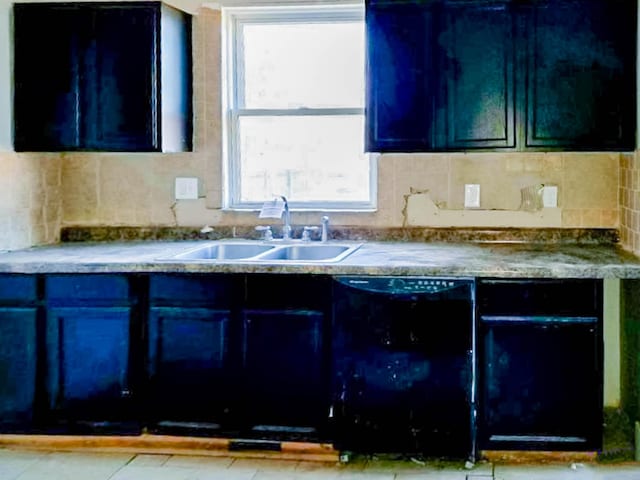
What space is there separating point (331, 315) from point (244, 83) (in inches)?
58.2

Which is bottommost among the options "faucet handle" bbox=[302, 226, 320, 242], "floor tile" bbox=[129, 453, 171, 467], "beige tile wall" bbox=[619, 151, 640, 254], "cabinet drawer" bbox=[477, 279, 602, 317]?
"floor tile" bbox=[129, 453, 171, 467]

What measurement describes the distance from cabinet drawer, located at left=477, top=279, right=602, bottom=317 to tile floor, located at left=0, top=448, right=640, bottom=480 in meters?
0.64

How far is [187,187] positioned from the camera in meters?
4.75

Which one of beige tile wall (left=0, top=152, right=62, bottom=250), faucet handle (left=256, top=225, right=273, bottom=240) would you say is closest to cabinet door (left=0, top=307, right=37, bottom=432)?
beige tile wall (left=0, top=152, right=62, bottom=250)

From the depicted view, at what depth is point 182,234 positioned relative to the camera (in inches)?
186

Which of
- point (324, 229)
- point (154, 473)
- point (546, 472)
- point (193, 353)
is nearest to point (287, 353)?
point (193, 353)

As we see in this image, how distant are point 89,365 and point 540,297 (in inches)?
75.8

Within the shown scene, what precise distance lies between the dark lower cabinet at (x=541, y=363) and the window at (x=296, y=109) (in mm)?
1143

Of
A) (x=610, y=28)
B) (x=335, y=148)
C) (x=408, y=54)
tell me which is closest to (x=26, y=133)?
(x=335, y=148)

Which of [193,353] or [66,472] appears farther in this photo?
[193,353]

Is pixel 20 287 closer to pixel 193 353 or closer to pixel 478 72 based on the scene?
pixel 193 353

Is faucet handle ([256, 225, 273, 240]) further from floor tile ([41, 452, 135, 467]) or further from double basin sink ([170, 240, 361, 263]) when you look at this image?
floor tile ([41, 452, 135, 467])

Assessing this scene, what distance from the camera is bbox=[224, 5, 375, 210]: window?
4.64 m

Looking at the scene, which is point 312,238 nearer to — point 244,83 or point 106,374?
point 244,83
